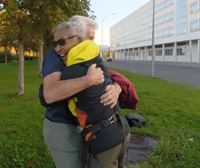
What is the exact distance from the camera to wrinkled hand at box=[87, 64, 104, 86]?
8.14ft

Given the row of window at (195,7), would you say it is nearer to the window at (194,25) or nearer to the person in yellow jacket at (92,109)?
the window at (194,25)

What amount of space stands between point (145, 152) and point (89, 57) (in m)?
3.47

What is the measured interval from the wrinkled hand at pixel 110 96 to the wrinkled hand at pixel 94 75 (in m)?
0.09

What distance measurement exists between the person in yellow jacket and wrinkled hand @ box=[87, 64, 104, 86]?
0.03m

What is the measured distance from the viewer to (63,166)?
275 cm

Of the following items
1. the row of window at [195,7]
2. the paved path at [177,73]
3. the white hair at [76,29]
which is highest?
the row of window at [195,7]

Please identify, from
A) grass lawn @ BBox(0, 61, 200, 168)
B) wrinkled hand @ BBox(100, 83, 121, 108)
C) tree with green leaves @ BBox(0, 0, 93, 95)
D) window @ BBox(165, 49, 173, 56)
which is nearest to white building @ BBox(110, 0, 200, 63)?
window @ BBox(165, 49, 173, 56)

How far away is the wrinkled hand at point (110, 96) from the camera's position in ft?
8.32

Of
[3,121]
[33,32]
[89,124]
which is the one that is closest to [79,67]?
[89,124]

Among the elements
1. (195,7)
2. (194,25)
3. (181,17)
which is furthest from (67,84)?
(181,17)

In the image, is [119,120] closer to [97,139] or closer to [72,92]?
[97,139]

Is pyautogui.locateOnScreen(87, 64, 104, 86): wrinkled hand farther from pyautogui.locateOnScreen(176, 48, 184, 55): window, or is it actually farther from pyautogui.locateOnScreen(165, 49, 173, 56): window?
pyautogui.locateOnScreen(165, 49, 173, 56): window

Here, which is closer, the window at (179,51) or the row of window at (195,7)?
the row of window at (195,7)

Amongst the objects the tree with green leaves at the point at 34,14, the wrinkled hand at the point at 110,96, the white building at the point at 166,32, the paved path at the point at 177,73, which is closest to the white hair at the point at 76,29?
the wrinkled hand at the point at 110,96
